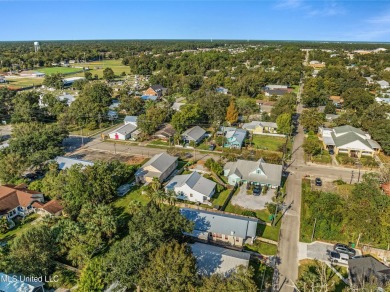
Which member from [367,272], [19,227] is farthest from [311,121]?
[19,227]

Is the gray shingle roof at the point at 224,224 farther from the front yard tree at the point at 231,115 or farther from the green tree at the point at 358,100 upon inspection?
the green tree at the point at 358,100

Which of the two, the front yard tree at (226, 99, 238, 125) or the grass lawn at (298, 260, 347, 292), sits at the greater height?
the front yard tree at (226, 99, 238, 125)

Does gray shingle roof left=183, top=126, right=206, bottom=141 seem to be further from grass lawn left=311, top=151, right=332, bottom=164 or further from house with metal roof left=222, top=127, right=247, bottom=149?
grass lawn left=311, top=151, right=332, bottom=164

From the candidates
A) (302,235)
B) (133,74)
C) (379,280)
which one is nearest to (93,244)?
(302,235)

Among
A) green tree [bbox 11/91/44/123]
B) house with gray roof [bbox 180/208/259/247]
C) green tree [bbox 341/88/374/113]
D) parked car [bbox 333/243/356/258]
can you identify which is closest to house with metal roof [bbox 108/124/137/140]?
green tree [bbox 11/91/44/123]

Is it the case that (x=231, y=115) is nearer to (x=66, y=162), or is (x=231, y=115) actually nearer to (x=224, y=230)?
(x=66, y=162)

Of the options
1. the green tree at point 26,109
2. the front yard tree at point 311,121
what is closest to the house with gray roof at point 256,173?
the front yard tree at point 311,121

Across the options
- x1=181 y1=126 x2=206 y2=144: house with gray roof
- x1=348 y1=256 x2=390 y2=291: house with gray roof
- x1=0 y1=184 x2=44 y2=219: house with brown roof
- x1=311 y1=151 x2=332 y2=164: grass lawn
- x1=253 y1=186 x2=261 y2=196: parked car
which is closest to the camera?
x1=348 y1=256 x2=390 y2=291: house with gray roof

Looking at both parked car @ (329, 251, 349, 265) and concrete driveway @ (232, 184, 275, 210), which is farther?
concrete driveway @ (232, 184, 275, 210)
